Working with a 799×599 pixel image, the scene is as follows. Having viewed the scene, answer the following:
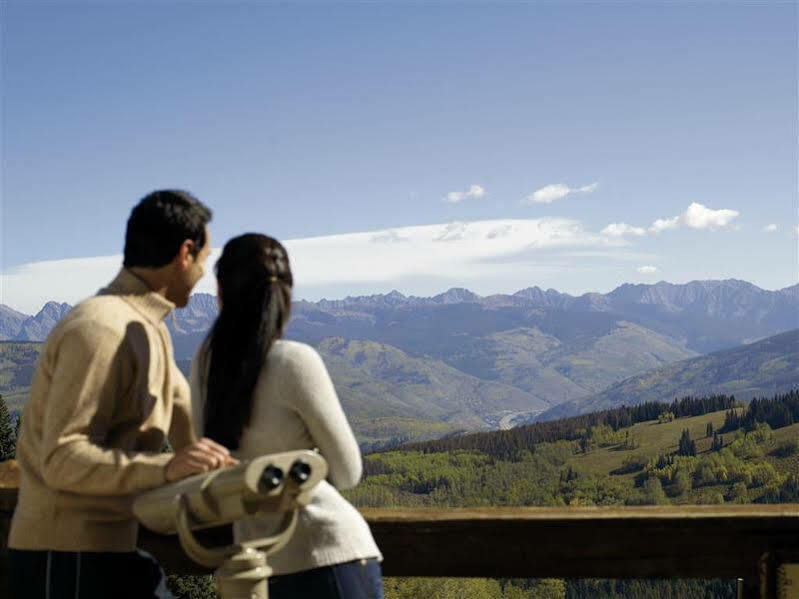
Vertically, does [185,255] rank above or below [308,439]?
above

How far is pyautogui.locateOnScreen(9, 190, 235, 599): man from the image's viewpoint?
250cm

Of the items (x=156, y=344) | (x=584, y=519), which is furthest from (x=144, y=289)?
(x=584, y=519)

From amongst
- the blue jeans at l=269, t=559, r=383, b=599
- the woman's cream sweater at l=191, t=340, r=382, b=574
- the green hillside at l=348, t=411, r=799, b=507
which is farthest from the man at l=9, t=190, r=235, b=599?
the green hillside at l=348, t=411, r=799, b=507

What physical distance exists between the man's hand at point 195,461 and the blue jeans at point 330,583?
49 centimetres

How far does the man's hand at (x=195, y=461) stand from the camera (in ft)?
7.96

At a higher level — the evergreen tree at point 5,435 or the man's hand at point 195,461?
the man's hand at point 195,461

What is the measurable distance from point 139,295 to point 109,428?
392 millimetres

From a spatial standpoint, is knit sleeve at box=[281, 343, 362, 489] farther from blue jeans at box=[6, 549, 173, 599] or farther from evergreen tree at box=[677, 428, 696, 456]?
evergreen tree at box=[677, 428, 696, 456]

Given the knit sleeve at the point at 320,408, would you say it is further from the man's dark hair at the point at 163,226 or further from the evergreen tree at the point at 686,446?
the evergreen tree at the point at 686,446

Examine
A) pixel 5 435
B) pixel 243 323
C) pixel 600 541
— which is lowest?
pixel 5 435

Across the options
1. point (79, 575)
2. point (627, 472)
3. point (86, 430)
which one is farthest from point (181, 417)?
point (627, 472)

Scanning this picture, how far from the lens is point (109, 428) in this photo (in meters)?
2.66

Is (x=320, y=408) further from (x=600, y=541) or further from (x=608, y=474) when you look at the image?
(x=608, y=474)

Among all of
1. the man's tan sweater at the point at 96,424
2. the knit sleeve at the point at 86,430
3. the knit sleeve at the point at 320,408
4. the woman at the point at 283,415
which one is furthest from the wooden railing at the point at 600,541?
the knit sleeve at the point at 86,430
